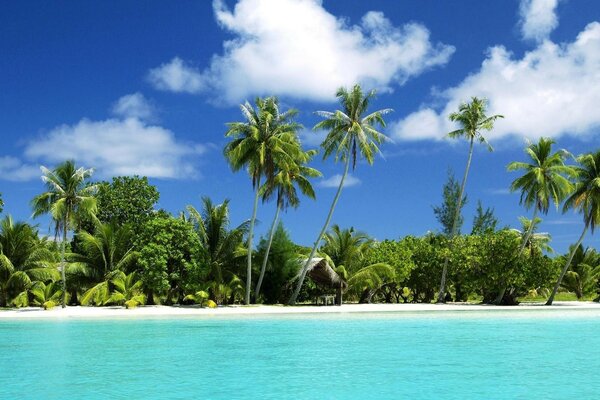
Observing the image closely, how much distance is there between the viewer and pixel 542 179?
3012cm

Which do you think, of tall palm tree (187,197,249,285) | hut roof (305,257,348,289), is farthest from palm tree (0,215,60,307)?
hut roof (305,257,348,289)

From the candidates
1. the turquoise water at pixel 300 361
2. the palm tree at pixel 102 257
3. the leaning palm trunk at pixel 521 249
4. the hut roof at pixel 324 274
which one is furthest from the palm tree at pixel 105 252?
the leaning palm trunk at pixel 521 249

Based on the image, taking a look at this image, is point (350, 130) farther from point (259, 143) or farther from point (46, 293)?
point (46, 293)

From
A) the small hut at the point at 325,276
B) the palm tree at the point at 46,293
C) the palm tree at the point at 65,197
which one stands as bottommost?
the palm tree at the point at 46,293

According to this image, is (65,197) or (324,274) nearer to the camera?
(65,197)

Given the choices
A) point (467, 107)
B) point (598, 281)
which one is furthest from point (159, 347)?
point (598, 281)

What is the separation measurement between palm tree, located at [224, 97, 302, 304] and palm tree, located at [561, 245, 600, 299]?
22.4m

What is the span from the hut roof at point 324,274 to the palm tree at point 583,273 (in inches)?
717

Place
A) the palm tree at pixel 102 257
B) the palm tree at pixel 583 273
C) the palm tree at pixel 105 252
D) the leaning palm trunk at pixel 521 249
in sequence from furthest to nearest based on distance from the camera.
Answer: the palm tree at pixel 583 273, the leaning palm trunk at pixel 521 249, the palm tree at pixel 105 252, the palm tree at pixel 102 257

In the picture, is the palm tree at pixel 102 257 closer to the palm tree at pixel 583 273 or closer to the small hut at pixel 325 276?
the small hut at pixel 325 276

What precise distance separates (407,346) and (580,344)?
13.4 feet

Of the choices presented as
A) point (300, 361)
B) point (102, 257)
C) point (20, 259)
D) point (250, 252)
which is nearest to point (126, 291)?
point (102, 257)

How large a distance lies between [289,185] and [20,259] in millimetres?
12813

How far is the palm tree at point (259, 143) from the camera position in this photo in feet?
90.2
